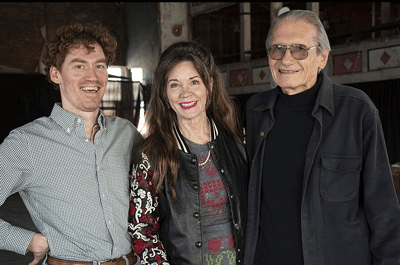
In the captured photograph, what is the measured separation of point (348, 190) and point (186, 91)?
811 millimetres

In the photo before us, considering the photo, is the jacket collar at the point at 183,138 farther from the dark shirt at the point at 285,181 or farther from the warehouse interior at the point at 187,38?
the warehouse interior at the point at 187,38

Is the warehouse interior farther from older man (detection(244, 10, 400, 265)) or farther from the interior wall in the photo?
older man (detection(244, 10, 400, 265))

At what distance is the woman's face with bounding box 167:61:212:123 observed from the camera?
188cm

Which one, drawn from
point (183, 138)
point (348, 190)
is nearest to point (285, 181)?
point (348, 190)

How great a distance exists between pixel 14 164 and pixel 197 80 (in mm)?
865

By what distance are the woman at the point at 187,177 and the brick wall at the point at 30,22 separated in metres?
13.4

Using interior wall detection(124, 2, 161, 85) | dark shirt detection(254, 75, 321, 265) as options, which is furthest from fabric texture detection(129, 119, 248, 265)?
interior wall detection(124, 2, 161, 85)

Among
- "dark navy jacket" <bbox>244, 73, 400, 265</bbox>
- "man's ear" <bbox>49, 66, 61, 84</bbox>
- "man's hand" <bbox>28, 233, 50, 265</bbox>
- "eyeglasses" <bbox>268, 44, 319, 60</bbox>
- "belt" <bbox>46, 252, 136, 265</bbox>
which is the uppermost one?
"eyeglasses" <bbox>268, 44, 319, 60</bbox>

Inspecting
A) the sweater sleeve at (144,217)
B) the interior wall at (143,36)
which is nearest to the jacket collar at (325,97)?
the sweater sleeve at (144,217)

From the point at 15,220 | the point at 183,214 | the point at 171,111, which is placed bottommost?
the point at 15,220

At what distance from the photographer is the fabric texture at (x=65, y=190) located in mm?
1759

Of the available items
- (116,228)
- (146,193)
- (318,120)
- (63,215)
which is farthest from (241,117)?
(63,215)

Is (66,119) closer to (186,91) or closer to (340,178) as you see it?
(186,91)

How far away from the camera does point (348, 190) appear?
5.57 ft
